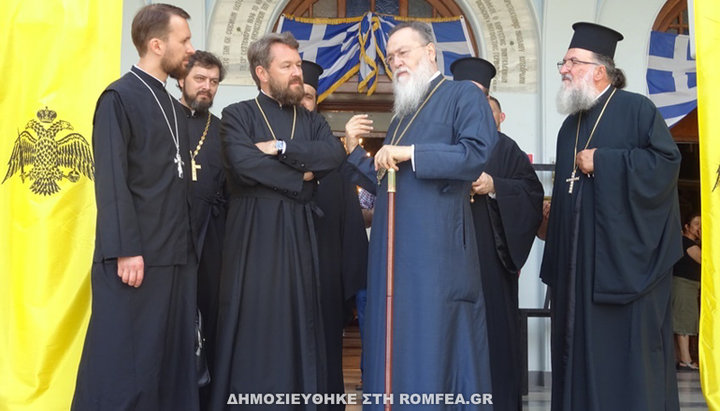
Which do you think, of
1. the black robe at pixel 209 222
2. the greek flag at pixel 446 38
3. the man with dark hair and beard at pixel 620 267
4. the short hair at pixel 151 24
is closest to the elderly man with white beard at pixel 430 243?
the man with dark hair and beard at pixel 620 267

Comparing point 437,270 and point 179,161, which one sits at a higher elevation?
point 179,161

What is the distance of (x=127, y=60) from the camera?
699 centimetres

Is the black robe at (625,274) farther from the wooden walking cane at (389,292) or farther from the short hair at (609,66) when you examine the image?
the wooden walking cane at (389,292)

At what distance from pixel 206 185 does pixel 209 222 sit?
252mm

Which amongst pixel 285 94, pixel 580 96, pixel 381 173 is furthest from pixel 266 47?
pixel 580 96

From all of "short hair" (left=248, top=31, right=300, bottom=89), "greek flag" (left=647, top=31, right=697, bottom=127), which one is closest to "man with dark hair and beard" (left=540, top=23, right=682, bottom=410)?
"short hair" (left=248, top=31, right=300, bottom=89)

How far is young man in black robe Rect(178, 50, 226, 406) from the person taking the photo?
4633mm

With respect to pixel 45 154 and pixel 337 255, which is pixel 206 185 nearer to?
pixel 337 255

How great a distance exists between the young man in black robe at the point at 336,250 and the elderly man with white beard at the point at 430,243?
3.10 feet

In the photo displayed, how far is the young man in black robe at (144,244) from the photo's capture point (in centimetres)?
351

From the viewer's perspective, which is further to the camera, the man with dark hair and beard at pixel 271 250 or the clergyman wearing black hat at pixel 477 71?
the clergyman wearing black hat at pixel 477 71

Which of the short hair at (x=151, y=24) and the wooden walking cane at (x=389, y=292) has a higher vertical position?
the short hair at (x=151, y=24)

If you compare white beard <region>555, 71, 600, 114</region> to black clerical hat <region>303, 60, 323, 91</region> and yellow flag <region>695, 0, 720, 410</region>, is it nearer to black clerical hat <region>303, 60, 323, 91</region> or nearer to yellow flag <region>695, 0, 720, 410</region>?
yellow flag <region>695, 0, 720, 410</region>

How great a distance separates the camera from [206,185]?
4867 mm
